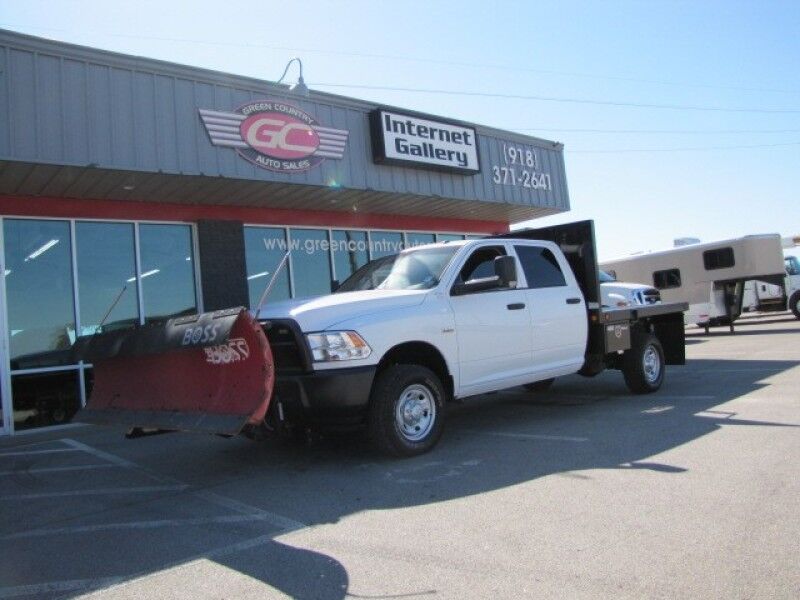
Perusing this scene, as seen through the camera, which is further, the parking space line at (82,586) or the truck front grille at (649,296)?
the truck front grille at (649,296)

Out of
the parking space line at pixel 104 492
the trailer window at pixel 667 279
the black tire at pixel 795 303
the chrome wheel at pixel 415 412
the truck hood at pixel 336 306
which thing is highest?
the trailer window at pixel 667 279

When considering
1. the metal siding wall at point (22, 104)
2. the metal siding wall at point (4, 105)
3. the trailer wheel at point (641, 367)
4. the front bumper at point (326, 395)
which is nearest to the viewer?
the front bumper at point (326, 395)

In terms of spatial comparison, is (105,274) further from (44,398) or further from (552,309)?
(552,309)

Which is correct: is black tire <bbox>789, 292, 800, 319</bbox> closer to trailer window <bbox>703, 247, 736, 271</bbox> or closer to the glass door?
trailer window <bbox>703, 247, 736, 271</bbox>

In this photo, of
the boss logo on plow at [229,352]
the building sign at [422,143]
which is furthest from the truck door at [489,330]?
the building sign at [422,143]

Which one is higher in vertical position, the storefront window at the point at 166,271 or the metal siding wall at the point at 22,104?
the metal siding wall at the point at 22,104

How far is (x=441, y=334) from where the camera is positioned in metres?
5.93

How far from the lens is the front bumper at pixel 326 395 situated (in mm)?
5117

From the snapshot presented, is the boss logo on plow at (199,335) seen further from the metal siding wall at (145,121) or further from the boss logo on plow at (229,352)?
the metal siding wall at (145,121)

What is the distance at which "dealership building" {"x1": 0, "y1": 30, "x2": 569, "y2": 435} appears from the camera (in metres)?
8.68

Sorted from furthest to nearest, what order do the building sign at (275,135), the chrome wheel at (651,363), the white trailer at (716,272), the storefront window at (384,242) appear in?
the white trailer at (716,272) < the storefront window at (384,242) < the building sign at (275,135) < the chrome wheel at (651,363)

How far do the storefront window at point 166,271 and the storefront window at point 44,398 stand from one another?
155 centimetres

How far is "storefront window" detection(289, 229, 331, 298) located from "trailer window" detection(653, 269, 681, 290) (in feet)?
38.8

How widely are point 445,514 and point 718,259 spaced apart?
57.3 feet
